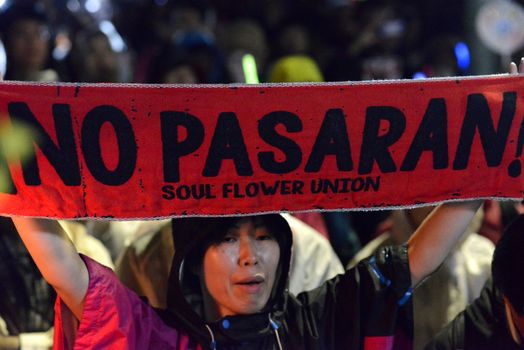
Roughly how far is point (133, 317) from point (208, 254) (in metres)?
0.30

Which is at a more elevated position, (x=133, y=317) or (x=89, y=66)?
(x=89, y=66)

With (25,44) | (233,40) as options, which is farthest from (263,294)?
(233,40)

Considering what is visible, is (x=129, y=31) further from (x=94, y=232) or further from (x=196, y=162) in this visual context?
(x=196, y=162)

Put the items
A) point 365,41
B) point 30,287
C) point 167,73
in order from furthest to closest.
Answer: point 365,41
point 167,73
point 30,287

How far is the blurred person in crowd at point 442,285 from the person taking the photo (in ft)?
13.8

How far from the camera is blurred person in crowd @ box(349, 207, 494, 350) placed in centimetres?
420

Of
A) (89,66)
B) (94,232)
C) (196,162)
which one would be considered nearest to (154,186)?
(196,162)

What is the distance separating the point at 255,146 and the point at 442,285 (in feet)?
4.43

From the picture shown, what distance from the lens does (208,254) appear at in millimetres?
3301

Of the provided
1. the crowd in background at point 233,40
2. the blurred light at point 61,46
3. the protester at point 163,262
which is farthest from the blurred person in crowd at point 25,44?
the protester at point 163,262

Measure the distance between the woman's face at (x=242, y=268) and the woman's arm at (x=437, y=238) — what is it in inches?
15.7

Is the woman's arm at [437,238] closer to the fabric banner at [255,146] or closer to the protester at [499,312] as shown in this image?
the fabric banner at [255,146]

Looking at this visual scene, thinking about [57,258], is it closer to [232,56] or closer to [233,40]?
[232,56]

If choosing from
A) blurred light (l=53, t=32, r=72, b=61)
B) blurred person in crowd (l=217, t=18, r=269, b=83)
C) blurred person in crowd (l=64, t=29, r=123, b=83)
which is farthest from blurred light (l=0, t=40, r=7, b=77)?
blurred person in crowd (l=217, t=18, r=269, b=83)
